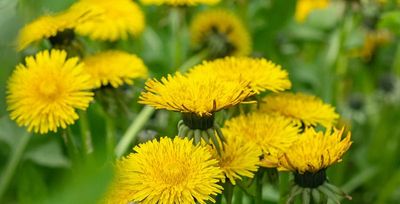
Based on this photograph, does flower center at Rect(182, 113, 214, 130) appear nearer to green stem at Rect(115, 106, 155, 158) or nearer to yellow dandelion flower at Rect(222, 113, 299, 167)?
yellow dandelion flower at Rect(222, 113, 299, 167)

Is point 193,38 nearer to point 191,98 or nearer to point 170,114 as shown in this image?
point 170,114

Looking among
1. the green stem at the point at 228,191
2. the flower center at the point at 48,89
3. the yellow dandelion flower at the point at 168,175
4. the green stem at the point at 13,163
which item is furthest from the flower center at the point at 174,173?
the green stem at the point at 13,163

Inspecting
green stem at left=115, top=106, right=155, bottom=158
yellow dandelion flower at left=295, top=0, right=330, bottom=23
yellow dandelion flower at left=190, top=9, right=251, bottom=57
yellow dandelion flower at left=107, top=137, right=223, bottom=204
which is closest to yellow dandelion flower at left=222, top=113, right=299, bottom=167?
yellow dandelion flower at left=107, top=137, right=223, bottom=204

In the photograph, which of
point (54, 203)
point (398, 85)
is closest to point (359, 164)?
point (398, 85)

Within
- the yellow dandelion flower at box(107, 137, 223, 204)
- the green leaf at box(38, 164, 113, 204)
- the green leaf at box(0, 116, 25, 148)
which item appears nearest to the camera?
the green leaf at box(38, 164, 113, 204)

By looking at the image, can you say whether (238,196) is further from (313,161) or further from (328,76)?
(328,76)

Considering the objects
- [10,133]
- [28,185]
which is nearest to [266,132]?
[28,185]

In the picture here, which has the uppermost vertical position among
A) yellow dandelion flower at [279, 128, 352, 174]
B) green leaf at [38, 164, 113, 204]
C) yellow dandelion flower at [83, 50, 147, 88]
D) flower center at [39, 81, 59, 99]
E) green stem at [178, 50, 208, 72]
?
green stem at [178, 50, 208, 72]
